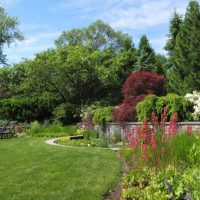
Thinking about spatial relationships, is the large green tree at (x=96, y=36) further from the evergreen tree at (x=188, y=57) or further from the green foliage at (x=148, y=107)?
the green foliage at (x=148, y=107)

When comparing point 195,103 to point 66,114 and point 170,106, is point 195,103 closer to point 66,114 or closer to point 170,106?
point 170,106

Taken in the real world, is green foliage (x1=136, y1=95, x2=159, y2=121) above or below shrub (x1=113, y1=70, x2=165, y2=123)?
below

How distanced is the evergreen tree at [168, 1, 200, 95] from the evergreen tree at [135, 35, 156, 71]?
9757 millimetres

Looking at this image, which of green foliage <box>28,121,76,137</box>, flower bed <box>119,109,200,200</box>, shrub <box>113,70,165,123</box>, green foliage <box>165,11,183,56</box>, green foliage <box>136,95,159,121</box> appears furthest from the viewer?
green foliage <box>165,11,183,56</box>

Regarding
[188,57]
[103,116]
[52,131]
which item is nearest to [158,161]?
[103,116]

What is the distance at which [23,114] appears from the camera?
32.6 m

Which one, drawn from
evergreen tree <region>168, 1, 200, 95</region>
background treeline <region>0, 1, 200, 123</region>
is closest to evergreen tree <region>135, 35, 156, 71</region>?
background treeline <region>0, 1, 200, 123</region>

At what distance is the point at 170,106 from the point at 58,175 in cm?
764

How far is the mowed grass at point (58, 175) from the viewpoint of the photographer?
285 inches

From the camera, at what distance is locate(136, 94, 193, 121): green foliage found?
51.1 ft

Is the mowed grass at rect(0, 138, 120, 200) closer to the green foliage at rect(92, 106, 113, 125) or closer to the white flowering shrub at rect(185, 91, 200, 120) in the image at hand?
the white flowering shrub at rect(185, 91, 200, 120)

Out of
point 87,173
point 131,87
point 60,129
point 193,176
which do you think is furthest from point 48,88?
point 193,176

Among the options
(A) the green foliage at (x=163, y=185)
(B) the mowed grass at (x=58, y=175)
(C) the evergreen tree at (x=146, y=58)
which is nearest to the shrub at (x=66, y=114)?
(C) the evergreen tree at (x=146, y=58)

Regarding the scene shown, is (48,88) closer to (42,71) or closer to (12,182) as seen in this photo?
(42,71)
